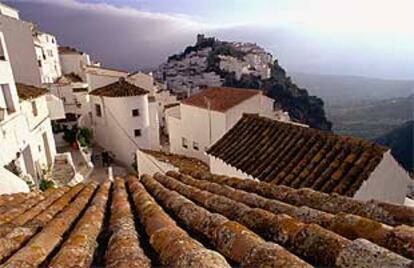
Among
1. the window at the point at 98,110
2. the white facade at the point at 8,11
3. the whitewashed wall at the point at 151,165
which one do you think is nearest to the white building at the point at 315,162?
the whitewashed wall at the point at 151,165

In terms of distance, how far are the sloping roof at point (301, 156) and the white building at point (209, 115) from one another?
7.16 m

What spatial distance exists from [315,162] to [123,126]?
62.5 feet

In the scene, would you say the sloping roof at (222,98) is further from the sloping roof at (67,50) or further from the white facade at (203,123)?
the sloping roof at (67,50)

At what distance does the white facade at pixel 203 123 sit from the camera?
18.6 meters

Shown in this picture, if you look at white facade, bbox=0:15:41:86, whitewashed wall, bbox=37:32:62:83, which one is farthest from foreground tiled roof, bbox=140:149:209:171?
whitewashed wall, bbox=37:32:62:83

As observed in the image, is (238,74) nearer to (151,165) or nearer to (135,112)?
(135,112)

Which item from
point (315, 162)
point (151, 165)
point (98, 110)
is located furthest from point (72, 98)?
point (315, 162)

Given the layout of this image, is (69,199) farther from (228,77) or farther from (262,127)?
(228,77)

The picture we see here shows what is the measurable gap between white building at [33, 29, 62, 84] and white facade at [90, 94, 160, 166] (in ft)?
50.5

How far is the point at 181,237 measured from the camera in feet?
9.19

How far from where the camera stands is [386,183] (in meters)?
7.66

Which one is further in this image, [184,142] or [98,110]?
[98,110]

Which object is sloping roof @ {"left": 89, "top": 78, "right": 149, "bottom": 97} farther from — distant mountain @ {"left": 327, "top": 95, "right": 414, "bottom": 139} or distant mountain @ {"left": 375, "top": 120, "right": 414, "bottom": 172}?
distant mountain @ {"left": 327, "top": 95, "right": 414, "bottom": 139}

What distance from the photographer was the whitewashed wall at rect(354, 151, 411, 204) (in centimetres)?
692
